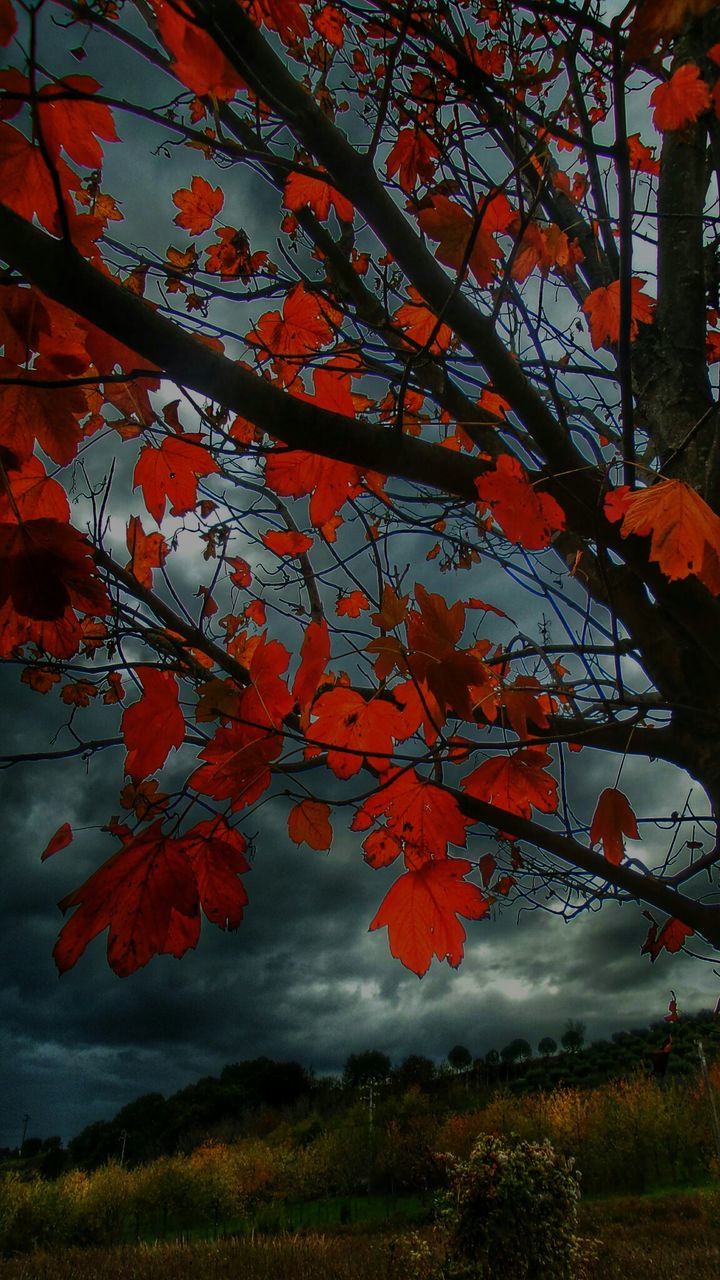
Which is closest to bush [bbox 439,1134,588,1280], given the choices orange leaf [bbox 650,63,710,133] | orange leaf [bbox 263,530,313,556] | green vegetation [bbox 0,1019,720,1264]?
green vegetation [bbox 0,1019,720,1264]

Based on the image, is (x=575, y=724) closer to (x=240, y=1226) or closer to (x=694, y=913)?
(x=694, y=913)

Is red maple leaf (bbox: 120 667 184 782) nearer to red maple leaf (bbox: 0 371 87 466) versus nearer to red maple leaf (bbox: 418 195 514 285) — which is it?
red maple leaf (bbox: 0 371 87 466)

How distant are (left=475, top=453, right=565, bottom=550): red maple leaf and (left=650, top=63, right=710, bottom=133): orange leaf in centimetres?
185

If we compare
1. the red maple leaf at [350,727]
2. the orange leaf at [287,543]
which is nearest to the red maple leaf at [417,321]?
the red maple leaf at [350,727]

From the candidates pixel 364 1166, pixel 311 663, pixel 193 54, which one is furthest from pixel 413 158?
pixel 364 1166

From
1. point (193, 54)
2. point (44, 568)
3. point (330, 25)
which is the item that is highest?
point (330, 25)

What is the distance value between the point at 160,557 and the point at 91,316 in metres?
1.35

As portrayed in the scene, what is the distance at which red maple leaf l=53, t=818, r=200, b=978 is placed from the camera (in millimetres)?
844

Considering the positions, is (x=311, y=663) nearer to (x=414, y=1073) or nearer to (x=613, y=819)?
(x=613, y=819)

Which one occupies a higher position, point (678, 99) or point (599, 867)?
point (678, 99)

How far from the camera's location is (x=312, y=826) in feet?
4.93

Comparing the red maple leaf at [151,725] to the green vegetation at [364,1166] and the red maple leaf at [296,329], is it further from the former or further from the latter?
the green vegetation at [364,1166]

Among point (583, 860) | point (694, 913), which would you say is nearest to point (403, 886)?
point (583, 860)

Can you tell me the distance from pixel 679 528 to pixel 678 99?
6.86ft
